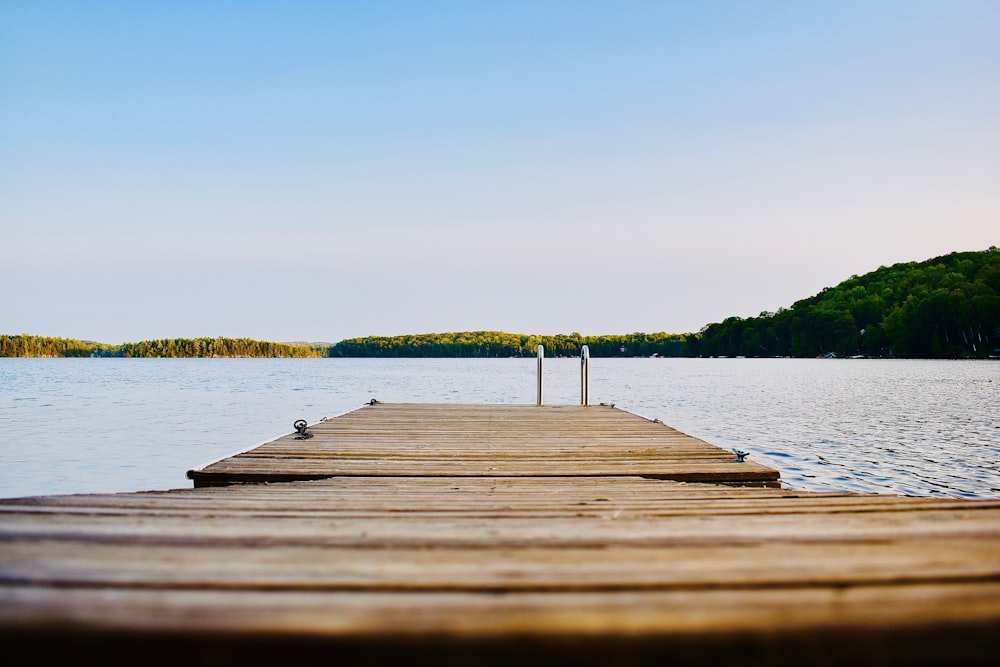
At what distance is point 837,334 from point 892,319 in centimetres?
1134

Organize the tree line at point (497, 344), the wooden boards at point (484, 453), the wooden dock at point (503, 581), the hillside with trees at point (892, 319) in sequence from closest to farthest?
1. the wooden dock at point (503, 581)
2. the wooden boards at point (484, 453)
3. the hillside with trees at point (892, 319)
4. the tree line at point (497, 344)

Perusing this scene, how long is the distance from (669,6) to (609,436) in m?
17.2

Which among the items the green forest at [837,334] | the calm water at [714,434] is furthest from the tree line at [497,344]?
the calm water at [714,434]

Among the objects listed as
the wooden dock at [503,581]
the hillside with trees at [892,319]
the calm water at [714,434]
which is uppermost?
the hillside with trees at [892,319]

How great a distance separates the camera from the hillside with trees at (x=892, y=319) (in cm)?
6581

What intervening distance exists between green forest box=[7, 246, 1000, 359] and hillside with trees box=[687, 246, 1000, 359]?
0.36 ft

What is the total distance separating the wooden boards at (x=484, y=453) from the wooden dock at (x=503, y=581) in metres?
2.01

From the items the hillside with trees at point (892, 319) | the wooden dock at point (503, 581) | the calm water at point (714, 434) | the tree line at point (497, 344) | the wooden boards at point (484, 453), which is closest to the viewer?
the wooden dock at point (503, 581)

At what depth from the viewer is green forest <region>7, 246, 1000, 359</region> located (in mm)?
66812

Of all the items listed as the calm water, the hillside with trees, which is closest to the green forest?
the hillside with trees

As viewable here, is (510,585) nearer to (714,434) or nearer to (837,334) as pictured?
(714,434)

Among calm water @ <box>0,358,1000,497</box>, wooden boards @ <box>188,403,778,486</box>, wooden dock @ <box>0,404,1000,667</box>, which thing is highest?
wooden dock @ <box>0,404,1000,667</box>

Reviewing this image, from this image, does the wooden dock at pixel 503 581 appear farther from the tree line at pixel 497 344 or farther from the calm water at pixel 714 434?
the tree line at pixel 497 344

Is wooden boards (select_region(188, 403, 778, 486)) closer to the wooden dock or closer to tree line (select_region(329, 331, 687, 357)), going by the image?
the wooden dock
